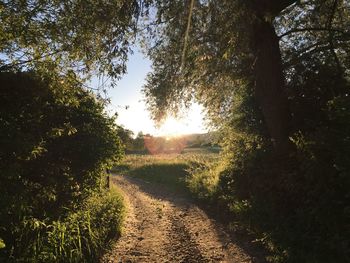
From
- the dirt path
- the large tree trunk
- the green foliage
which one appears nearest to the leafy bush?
the dirt path

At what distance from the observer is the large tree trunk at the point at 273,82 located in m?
10.6

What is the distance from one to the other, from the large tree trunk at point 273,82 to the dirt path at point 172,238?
3538 millimetres

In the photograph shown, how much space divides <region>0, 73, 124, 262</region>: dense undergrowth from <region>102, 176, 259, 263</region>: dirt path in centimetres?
74

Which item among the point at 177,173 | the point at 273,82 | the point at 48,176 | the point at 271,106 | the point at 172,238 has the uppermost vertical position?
the point at 273,82

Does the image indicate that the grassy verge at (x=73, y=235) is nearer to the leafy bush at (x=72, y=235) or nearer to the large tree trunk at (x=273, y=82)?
the leafy bush at (x=72, y=235)

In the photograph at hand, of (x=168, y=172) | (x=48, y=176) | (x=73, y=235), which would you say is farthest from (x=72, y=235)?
(x=168, y=172)

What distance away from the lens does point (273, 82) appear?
35.1 feet

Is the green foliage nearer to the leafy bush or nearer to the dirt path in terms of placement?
the dirt path

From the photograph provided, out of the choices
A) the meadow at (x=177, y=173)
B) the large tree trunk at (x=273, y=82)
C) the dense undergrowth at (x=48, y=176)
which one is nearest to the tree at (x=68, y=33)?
the dense undergrowth at (x=48, y=176)

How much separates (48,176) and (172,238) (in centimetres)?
419

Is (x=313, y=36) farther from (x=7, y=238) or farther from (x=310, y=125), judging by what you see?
(x=7, y=238)

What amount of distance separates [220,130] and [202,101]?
181cm

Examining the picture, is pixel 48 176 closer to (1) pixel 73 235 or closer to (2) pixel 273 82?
(1) pixel 73 235

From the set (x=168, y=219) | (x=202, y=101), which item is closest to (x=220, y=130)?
(x=202, y=101)
